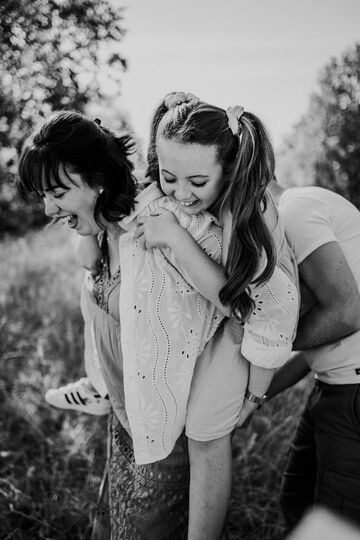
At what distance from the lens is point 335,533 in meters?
0.69

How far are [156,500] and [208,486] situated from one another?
24 centimetres

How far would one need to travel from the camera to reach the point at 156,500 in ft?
6.34

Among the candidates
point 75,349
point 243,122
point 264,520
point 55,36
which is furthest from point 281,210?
point 75,349

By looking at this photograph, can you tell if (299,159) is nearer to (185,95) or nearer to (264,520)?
(185,95)

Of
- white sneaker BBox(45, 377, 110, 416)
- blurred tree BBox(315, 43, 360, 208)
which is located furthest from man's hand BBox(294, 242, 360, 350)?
blurred tree BBox(315, 43, 360, 208)

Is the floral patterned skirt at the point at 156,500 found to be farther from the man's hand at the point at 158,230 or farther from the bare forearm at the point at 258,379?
the man's hand at the point at 158,230

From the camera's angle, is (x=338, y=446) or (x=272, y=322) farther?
(x=338, y=446)

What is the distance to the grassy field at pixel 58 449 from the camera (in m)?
2.66

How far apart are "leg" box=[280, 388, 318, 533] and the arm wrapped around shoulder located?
75 centimetres

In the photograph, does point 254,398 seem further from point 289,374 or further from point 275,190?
point 275,190

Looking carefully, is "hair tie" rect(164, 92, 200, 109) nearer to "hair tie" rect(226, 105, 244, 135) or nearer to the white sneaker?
"hair tie" rect(226, 105, 244, 135)

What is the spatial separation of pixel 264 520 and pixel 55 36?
2.53 metres

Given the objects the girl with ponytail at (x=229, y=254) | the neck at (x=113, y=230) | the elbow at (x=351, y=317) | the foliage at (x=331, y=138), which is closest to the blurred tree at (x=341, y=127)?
the foliage at (x=331, y=138)

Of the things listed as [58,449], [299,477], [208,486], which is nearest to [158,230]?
[208,486]
